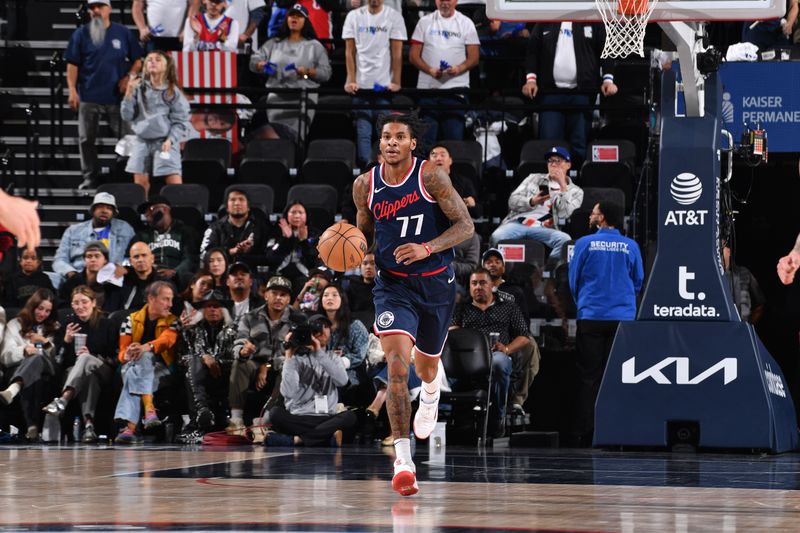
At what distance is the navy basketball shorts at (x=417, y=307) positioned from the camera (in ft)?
26.9

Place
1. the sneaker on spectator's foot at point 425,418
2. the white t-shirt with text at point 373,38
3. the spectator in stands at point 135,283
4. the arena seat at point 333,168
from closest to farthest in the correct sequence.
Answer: the sneaker on spectator's foot at point 425,418 < the spectator in stands at point 135,283 < the arena seat at point 333,168 < the white t-shirt with text at point 373,38

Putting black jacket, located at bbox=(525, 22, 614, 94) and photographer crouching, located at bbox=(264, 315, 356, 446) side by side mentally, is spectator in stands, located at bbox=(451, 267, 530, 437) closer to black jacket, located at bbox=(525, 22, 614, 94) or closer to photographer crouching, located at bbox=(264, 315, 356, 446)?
photographer crouching, located at bbox=(264, 315, 356, 446)

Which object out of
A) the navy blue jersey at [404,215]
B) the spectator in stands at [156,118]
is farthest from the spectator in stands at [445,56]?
the navy blue jersey at [404,215]

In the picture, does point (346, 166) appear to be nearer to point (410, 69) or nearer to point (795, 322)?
point (410, 69)

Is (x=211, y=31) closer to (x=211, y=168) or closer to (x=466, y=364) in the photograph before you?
(x=211, y=168)

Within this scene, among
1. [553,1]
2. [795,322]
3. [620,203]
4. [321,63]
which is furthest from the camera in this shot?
[321,63]

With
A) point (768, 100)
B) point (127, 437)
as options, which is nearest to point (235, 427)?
point (127, 437)

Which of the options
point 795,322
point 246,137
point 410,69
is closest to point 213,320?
point 246,137

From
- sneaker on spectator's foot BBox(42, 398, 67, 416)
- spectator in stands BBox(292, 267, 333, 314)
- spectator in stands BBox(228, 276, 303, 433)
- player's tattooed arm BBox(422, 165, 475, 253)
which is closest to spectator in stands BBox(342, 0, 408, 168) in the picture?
spectator in stands BBox(292, 267, 333, 314)

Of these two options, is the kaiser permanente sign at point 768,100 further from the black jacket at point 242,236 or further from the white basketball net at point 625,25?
the black jacket at point 242,236

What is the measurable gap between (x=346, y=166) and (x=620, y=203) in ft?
10.7

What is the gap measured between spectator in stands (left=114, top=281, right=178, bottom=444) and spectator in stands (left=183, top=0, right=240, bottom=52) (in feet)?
14.9

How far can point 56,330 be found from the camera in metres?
13.9

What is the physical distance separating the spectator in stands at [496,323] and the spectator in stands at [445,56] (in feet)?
11.3
